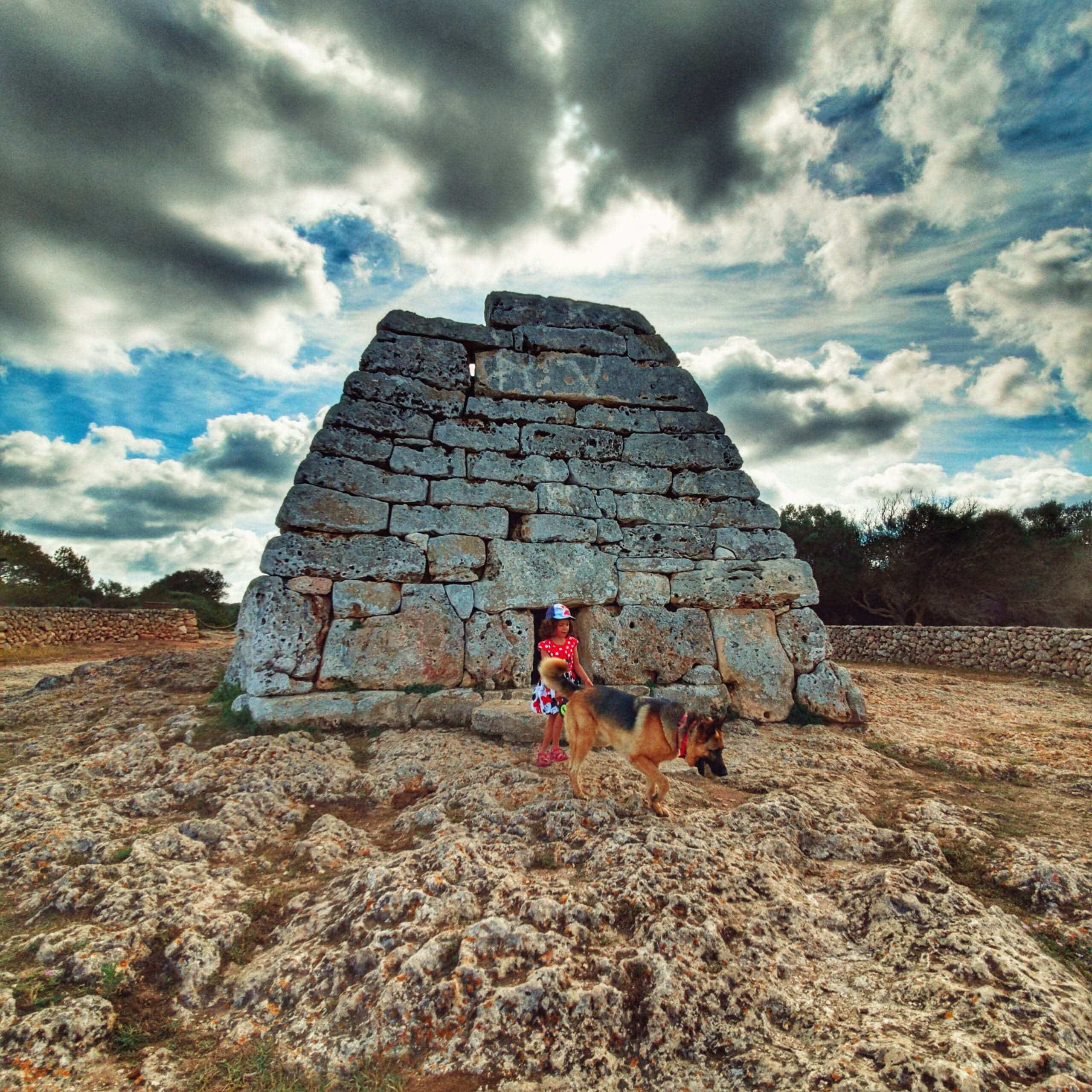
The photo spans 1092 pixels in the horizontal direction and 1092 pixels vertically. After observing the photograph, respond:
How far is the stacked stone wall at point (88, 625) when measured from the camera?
49.8 ft

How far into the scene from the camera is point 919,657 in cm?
1434

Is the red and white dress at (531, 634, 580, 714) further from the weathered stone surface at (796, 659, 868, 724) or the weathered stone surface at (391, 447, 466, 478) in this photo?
the weathered stone surface at (796, 659, 868, 724)

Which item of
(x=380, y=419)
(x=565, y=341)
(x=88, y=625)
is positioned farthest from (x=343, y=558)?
(x=88, y=625)

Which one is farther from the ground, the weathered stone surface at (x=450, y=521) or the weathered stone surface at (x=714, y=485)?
the weathered stone surface at (x=714, y=485)

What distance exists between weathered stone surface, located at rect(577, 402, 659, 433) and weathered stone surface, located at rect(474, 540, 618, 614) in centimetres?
157

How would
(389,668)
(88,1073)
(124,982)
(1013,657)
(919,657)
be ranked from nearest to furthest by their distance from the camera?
(88,1073) → (124,982) → (389,668) → (1013,657) → (919,657)

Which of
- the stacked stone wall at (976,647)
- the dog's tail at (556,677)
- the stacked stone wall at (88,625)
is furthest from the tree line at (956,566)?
the stacked stone wall at (88,625)

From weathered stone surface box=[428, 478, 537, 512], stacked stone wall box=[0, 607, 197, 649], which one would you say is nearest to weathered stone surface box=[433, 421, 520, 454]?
weathered stone surface box=[428, 478, 537, 512]

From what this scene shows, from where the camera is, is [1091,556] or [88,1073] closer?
[88,1073]

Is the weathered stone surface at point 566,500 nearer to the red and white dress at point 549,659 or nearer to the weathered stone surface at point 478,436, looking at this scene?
the weathered stone surface at point 478,436

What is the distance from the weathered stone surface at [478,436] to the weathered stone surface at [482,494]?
43 cm

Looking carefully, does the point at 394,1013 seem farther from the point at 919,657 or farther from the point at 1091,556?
the point at 1091,556

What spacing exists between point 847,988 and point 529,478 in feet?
16.9

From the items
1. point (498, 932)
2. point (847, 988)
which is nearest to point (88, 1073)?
point (498, 932)
